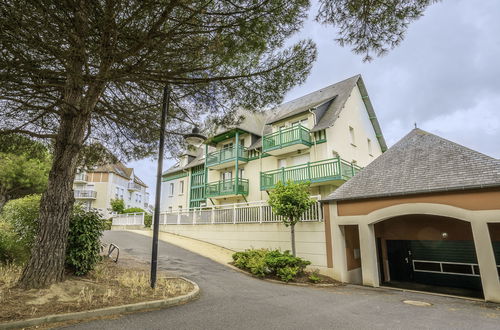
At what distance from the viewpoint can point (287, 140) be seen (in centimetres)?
1738

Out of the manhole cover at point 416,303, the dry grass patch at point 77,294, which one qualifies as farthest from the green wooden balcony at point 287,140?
the dry grass patch at point 77,294

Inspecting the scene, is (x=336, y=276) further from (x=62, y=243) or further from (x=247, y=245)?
(x=62, y=243)

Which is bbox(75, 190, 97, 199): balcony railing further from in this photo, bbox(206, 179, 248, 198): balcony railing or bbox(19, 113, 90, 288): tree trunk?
bbox(19, 113, 90, 288): tree trunk

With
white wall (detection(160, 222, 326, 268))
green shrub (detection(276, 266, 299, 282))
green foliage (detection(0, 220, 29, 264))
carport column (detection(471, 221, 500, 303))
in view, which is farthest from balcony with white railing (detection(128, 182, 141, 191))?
carport column (detection(471, 221, 500, 303))

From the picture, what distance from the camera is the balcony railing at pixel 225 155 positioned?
67.7 ft

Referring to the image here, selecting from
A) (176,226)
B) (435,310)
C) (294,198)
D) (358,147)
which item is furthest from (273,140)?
(435,310)

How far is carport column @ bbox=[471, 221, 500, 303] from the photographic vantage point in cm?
744

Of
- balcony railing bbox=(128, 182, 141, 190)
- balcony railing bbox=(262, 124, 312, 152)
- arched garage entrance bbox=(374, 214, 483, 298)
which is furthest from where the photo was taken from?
balcony railing bbox=(128, 182, 141, 190)

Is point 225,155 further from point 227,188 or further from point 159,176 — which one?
point 159,176

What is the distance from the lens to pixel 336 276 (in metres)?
10.1

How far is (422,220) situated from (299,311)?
26.2 feet

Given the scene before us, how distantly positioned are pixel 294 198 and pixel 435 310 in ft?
18.1

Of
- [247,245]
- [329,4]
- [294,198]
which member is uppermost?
[329,4]

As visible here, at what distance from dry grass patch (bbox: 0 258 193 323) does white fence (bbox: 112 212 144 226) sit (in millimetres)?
19055
